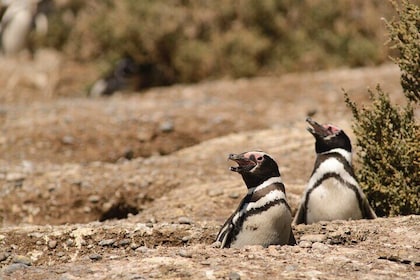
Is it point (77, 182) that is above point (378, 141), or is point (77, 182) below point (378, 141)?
below

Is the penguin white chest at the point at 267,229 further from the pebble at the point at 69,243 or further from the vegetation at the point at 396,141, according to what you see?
the vegetation at the point at 396,141

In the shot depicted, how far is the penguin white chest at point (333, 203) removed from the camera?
5.66 metres

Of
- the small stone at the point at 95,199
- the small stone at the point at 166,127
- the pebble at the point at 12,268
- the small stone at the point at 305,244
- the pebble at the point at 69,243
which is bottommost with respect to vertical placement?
the small stone at the point at 95,199

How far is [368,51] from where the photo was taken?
1544 centimetres

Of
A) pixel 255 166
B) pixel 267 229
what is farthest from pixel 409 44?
pixel 267 229

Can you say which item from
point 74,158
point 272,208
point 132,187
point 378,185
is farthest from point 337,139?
point 74,158

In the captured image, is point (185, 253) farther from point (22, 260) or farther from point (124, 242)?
point (22, 260)

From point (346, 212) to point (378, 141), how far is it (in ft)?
2.98

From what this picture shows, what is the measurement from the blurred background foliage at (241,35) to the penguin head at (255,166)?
34.0ft

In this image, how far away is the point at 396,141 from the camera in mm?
6066

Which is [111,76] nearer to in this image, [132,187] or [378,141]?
[132,187]

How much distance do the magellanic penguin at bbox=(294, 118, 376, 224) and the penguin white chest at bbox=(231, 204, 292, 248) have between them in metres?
0.77

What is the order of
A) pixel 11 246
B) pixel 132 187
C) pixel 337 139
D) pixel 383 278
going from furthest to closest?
pixel 132 187 < pixel 337 139 < pixel 11 246 < pixel 383 278

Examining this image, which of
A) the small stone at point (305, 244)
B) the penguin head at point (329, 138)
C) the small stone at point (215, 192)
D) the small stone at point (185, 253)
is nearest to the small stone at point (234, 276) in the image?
the small stone at point (185, 253)
